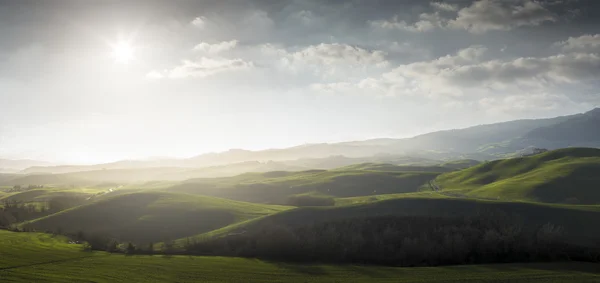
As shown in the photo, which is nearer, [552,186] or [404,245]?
[404,245]

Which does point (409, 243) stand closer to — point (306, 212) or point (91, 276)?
point (306, 212)

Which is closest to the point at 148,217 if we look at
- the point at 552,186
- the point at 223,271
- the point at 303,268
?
the point at 223,271

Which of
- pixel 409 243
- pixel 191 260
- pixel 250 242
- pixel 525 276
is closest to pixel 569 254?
pixel 525 276

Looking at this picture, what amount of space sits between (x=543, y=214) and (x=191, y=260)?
10547cm

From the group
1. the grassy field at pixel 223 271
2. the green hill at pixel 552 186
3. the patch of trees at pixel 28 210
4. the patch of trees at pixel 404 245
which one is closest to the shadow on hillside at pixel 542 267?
the grassy field at pixel 223 271

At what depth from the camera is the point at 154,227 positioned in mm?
113375

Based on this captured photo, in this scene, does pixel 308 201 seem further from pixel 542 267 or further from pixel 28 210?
pixel 28 210

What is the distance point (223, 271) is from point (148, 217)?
6868cm

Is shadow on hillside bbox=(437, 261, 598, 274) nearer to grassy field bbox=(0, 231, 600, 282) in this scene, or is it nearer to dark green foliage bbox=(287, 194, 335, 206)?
grassy field bbox=(0, 231, 600, 282)

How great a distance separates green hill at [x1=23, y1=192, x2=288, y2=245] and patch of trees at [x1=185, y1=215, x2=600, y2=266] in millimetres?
29074

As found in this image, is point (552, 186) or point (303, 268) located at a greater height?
point (552, 186)

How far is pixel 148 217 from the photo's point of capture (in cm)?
12238

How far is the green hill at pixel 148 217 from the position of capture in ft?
365

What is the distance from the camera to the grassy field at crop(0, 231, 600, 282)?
185 feet
